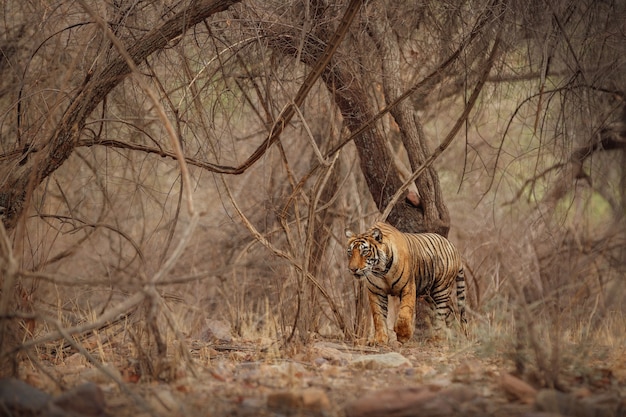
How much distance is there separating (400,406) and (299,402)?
530 millimetres

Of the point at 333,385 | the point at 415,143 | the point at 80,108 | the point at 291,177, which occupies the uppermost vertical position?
the point at 415,143

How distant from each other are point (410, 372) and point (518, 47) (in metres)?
3.66

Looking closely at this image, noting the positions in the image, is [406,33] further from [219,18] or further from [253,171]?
[253,171]

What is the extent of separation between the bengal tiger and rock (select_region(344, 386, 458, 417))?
292cm

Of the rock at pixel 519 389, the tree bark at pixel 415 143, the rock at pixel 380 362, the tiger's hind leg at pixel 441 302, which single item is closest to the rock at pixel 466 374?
the rock at pixel 519 389

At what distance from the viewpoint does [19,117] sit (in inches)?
241

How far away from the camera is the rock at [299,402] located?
3990 mm

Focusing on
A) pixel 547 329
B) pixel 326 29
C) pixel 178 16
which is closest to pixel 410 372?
pixel 547 329

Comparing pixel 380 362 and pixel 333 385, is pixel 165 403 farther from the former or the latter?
pixel 380 362

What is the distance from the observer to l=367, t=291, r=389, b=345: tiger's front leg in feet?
22.7

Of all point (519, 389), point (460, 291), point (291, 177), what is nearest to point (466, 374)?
point (519, 389)

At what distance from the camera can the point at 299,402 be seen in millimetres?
3994

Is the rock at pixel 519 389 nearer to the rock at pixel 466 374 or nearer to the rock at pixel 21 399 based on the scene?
the rock at pixel 466 374

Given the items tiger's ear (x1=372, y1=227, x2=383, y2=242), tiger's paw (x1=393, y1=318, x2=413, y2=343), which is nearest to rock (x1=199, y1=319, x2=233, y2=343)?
tiger's paw (x1=393, y1=318, x2=413, y2=343)
